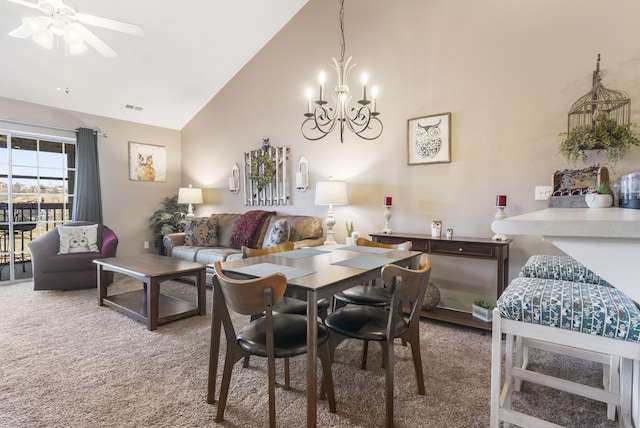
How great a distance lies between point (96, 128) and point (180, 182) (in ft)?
5.19

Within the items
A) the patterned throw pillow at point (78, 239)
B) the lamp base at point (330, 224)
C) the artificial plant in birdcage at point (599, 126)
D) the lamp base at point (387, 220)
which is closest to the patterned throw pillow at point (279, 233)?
the lamp base at point (330, 224)

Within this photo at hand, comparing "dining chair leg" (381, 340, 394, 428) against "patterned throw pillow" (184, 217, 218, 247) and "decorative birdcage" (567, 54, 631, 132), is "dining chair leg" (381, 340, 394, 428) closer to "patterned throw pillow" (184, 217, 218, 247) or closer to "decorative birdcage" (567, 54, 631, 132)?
"decorative birdcage" (567, 54, 631, 132)

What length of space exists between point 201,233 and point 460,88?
383 cm

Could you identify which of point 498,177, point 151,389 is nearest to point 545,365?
point 498,177

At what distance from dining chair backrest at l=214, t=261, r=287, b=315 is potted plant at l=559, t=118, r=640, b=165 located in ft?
8.21

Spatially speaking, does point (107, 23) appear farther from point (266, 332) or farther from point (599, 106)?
point (599, 106)

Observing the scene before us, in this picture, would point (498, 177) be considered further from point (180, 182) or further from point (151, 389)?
point (180, 182)

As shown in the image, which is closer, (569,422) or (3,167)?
(569,422)

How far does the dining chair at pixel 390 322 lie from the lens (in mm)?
1571

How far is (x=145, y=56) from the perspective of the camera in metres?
4.38

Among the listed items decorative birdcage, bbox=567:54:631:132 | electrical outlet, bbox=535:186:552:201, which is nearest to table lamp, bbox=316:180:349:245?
electrical outlet, bbox=535:186:552:201

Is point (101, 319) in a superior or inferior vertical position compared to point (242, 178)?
inferior

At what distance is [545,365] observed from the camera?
89.6 inches

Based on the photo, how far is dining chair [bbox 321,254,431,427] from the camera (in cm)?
157
